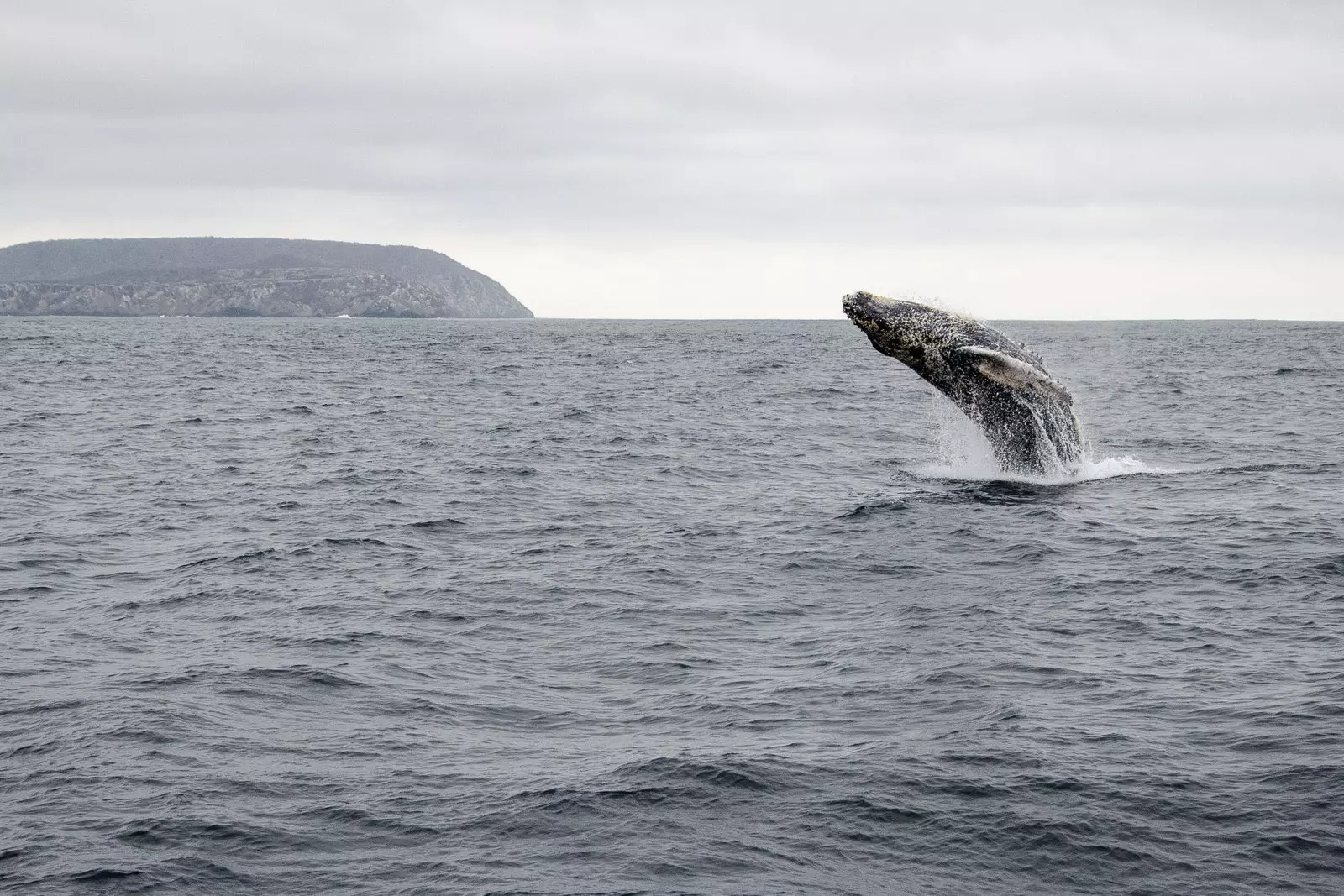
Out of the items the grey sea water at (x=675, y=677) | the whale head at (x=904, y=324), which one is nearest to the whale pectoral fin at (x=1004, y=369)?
the whale head at (x=904, y=324)

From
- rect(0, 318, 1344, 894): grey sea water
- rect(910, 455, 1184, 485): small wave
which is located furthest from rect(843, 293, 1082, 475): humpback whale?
rect(0, 318, 1344, 894): grey sea water

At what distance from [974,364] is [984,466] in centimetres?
441

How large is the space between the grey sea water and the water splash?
177 mm

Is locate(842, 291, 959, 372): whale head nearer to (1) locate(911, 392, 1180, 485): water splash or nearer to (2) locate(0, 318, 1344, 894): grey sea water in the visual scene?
(1) locate(911, 392, 1180, 485): water splash

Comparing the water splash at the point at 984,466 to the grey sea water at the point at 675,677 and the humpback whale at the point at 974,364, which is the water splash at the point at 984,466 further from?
the humpback whale at the point at 974,364

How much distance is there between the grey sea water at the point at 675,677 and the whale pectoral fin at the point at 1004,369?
6.42ft

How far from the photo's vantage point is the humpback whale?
21.1 m

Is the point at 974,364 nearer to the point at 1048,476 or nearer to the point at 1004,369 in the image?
the point at 1004,369

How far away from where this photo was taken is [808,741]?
1060cm

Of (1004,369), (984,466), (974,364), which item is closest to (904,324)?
(974,364)

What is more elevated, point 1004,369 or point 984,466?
point 1004,369

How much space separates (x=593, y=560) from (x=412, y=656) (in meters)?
4.74

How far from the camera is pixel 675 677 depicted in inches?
491

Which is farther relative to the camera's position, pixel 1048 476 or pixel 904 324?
pixel 1048 476
